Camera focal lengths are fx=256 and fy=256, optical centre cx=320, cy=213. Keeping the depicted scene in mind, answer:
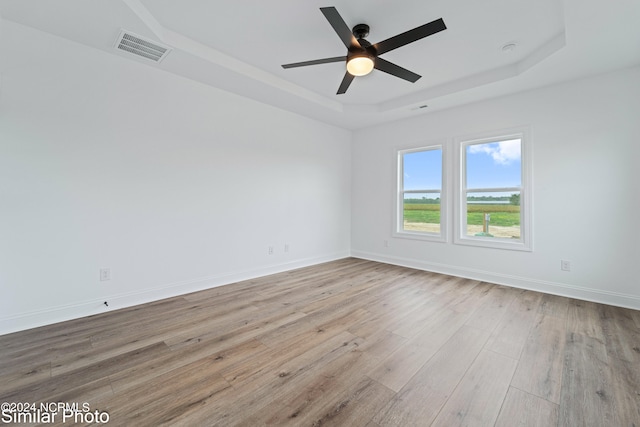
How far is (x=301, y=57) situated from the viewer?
3031mm

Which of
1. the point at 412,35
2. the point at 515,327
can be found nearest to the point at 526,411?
the point at 515,327

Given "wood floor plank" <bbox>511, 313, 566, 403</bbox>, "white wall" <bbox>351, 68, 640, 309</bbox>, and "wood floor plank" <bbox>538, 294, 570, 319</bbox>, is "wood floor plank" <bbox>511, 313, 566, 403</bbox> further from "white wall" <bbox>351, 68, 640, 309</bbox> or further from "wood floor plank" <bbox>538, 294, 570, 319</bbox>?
"white wall" <bbox>351, 68, 640, 309</bbox>

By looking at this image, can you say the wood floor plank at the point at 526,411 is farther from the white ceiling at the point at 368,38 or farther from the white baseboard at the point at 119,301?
the white baseboard at the point at 119,301

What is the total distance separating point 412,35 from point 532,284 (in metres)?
3.52

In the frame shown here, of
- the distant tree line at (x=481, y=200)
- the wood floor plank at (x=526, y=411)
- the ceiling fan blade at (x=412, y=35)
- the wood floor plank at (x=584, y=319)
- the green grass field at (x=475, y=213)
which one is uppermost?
the ceiling fan blade at (x=412, y=35)

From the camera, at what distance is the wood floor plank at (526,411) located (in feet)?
4.45

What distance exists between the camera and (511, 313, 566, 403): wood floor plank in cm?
161

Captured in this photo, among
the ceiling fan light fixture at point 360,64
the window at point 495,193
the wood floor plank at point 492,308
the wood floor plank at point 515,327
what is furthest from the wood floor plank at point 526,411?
the ceiling fan light fixture at point 360,64

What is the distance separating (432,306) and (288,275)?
2.16 m

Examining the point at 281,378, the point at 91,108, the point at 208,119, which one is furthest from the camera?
the point at 208,119

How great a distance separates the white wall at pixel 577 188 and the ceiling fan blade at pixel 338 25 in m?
2.78

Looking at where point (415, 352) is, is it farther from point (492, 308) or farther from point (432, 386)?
point (492, 308)

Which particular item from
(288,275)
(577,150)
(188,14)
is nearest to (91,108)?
(188,14)

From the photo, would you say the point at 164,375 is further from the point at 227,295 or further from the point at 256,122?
the point at 256,122
